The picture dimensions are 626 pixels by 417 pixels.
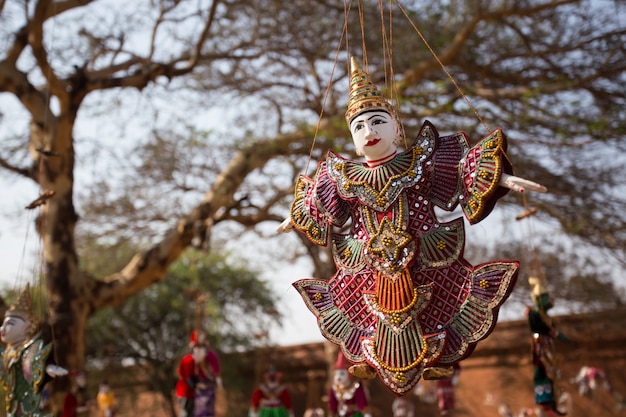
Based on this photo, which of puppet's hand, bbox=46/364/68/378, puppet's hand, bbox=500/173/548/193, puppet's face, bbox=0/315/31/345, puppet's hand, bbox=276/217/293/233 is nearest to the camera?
puppet's hand, bbox=500/173/548/193

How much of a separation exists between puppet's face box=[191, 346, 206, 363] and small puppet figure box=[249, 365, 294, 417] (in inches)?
43.2

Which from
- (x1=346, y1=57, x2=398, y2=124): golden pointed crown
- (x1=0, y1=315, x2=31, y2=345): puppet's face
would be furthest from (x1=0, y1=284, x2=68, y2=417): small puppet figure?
(x1=346, y1=57, x2=398, y2=124): golden pointed crown

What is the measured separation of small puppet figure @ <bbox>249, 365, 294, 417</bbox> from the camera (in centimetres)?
703

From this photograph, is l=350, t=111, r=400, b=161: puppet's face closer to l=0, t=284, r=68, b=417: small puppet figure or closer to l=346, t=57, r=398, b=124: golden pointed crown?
l=346, t=57, r=398, b=124: golden pointed crown

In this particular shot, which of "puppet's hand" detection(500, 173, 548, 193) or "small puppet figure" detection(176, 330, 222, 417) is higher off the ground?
"puppet's hand" detection(500, 173, 548, 193)

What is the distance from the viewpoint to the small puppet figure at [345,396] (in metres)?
5.79

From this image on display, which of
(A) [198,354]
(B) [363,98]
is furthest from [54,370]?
(B) [363,98]

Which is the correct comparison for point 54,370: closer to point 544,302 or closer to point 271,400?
point 271,400

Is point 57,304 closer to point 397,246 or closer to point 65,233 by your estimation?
point 65,233

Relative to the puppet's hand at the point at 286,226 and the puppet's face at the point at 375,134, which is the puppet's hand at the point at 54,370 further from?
the puppet's face at the point at 375,134

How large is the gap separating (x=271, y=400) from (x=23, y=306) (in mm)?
2900

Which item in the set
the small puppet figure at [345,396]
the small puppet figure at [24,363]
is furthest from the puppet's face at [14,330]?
the small puppet figure at [345,396]

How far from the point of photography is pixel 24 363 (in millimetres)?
4746

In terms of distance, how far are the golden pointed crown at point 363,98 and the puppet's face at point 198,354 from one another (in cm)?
331
